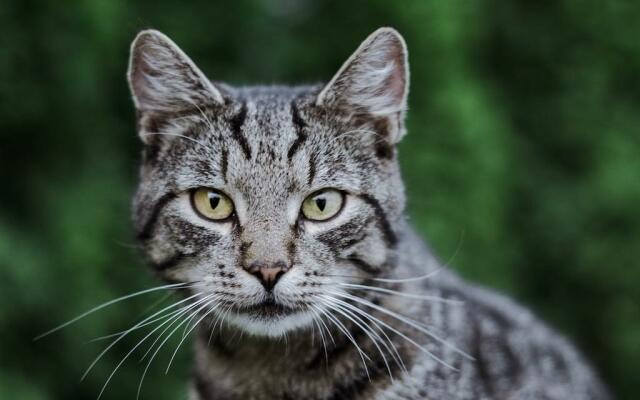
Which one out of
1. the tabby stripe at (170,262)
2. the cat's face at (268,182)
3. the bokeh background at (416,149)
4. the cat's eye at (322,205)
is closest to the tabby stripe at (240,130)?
the cat's face at (268,182)

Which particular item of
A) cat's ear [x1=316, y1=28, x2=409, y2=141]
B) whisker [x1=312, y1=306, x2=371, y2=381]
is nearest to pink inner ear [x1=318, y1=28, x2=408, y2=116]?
cat's ear [x1=316, y1=28, x2=409, y2=141]

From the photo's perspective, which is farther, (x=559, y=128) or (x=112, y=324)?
(x=559, y=128)

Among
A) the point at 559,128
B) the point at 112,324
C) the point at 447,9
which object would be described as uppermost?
the point at 447,9

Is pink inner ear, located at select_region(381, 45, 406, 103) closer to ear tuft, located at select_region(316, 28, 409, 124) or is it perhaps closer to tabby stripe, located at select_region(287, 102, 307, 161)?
ear tuft, located at select_region(316, 28, 409, 124)

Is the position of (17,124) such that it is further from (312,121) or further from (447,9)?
(447,9)

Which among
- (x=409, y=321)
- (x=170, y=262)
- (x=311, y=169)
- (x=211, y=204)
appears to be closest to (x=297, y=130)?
(x=311, y=169)

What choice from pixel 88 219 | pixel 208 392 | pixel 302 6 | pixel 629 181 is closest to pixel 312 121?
pixel 208 392

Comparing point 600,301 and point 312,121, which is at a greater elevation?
point 312,121
